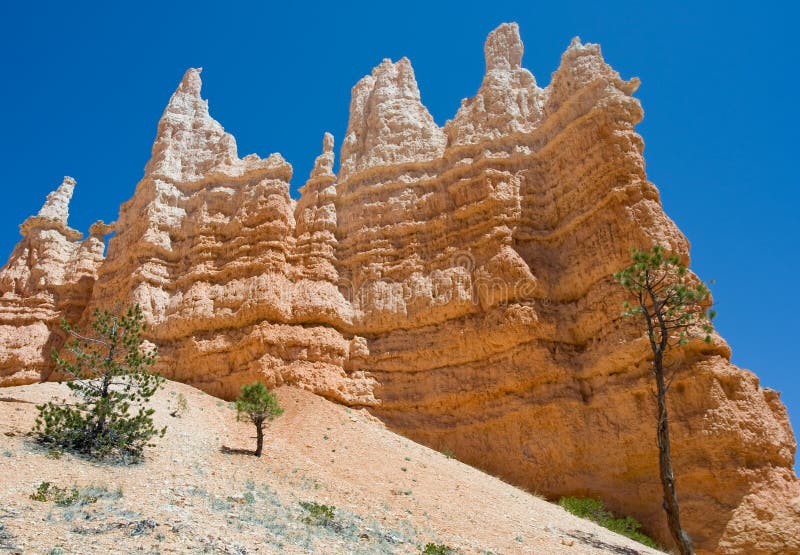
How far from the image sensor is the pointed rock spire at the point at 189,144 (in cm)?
3609

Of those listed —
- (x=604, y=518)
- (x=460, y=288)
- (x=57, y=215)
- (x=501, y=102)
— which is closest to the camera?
(x=604, y=518)

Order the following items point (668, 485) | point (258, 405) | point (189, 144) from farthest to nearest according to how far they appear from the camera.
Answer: point (189, 144) < point (258, 405) < point (668, 485)

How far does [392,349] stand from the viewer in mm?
29094

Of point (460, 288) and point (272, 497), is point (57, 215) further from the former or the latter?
point (272, 497)

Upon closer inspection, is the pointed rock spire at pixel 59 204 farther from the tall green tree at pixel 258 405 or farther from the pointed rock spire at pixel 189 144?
the tall green tree at pixel 258 405

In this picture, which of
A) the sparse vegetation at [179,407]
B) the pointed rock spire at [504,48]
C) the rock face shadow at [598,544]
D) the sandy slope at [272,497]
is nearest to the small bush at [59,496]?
the sandy slope at [272,497]

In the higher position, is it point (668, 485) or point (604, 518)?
point (668, 485)

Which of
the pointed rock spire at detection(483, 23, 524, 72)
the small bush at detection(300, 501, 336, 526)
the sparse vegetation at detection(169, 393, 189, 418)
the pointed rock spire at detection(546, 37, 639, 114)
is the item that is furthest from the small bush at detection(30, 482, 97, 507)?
the pointed rock spire at detection(483, 23, 524, 72)

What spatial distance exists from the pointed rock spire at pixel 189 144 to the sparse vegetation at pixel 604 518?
26.2 meters

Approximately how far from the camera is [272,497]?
1493 cm

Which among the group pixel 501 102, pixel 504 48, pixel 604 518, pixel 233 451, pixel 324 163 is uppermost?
pixel 504 48

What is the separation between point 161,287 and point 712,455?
87.8 ft

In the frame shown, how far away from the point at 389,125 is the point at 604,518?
2488cm

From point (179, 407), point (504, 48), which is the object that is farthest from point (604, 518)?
point (504, 48)
